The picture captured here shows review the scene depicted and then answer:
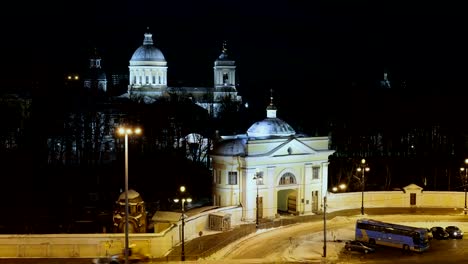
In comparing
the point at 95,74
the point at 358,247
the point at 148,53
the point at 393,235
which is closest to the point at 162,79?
the point at 148,53

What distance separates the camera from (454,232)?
155 feet

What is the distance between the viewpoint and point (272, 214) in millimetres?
53875

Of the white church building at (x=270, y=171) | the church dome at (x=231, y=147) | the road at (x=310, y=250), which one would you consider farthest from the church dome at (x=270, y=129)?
the road at (x=310, y=250)

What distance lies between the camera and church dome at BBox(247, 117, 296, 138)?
5725cm

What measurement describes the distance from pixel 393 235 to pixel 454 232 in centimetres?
610

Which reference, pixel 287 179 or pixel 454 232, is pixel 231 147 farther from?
pixel 454 232

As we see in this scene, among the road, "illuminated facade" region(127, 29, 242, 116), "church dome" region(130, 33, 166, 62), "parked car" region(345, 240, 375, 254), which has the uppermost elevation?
"church dome" region(130, 33, 166, 62)

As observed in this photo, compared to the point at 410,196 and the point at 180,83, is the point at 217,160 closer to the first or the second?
the point at 410,196

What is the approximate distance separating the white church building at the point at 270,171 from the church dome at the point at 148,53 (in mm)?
72823

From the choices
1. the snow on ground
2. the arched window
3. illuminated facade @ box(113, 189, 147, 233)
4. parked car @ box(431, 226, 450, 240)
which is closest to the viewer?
the snow on ground

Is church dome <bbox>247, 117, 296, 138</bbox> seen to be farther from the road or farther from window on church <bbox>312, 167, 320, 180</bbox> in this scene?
the road

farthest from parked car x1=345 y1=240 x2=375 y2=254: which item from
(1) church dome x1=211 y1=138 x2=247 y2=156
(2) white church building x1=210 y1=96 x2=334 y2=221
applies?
(1) church dome x1=211 y1=138 x2=247 y2=156

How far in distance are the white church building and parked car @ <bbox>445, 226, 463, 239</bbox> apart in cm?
1207

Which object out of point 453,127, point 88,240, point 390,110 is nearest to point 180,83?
point 390,110
